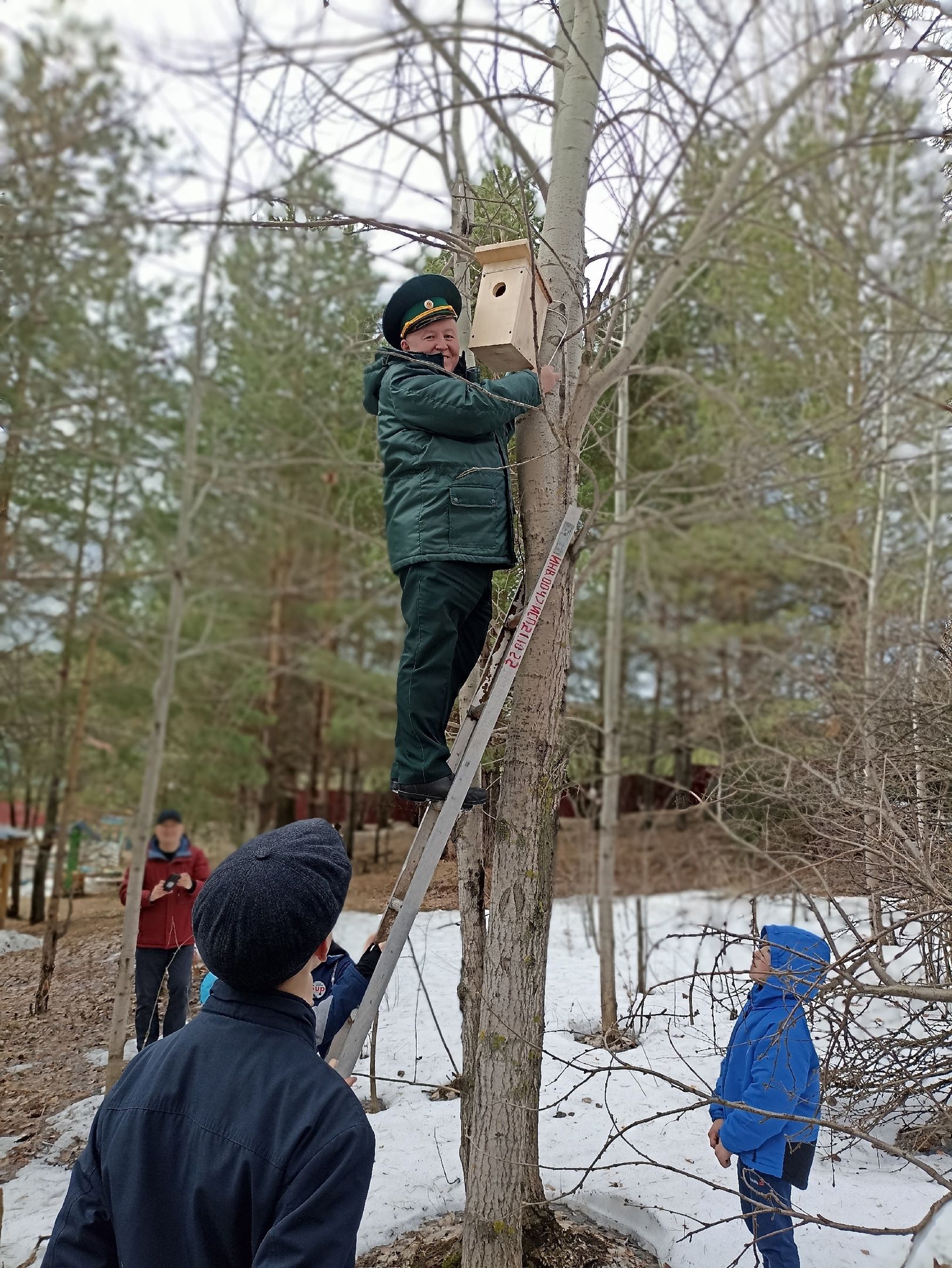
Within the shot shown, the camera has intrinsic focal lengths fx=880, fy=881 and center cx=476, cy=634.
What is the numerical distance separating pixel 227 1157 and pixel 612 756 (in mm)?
6003

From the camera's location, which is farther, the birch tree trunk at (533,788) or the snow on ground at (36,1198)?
the snow on ground at (36,1198)

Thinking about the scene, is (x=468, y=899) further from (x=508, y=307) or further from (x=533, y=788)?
(x=508, y=307)

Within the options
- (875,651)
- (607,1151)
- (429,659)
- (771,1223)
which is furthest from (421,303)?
(875,651)

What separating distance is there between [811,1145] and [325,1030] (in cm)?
186

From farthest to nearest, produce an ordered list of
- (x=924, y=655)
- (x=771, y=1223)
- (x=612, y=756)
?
(x=612, y=756) → (x=924, y=655) → (x=771, y=1223)

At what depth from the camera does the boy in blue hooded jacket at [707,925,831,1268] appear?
3002 mm

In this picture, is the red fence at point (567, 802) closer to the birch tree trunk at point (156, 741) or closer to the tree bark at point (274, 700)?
the tree bark at point (274, 700)

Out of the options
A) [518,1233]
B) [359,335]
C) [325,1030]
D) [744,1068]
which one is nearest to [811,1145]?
[744,1068]

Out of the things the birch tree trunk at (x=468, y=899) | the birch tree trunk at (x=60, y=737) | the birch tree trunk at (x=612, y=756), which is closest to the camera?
the birch tree trunk at (x=468, y=899)

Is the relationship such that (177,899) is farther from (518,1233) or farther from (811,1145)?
→ (811,1145)

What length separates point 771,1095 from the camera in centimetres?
302

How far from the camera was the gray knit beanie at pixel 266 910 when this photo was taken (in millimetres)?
1428

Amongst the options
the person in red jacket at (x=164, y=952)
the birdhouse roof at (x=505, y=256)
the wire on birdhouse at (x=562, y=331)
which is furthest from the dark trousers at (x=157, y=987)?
the birdhouse roof at (x=505, y=256)

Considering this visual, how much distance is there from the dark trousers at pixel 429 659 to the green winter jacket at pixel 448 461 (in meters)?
0.07
